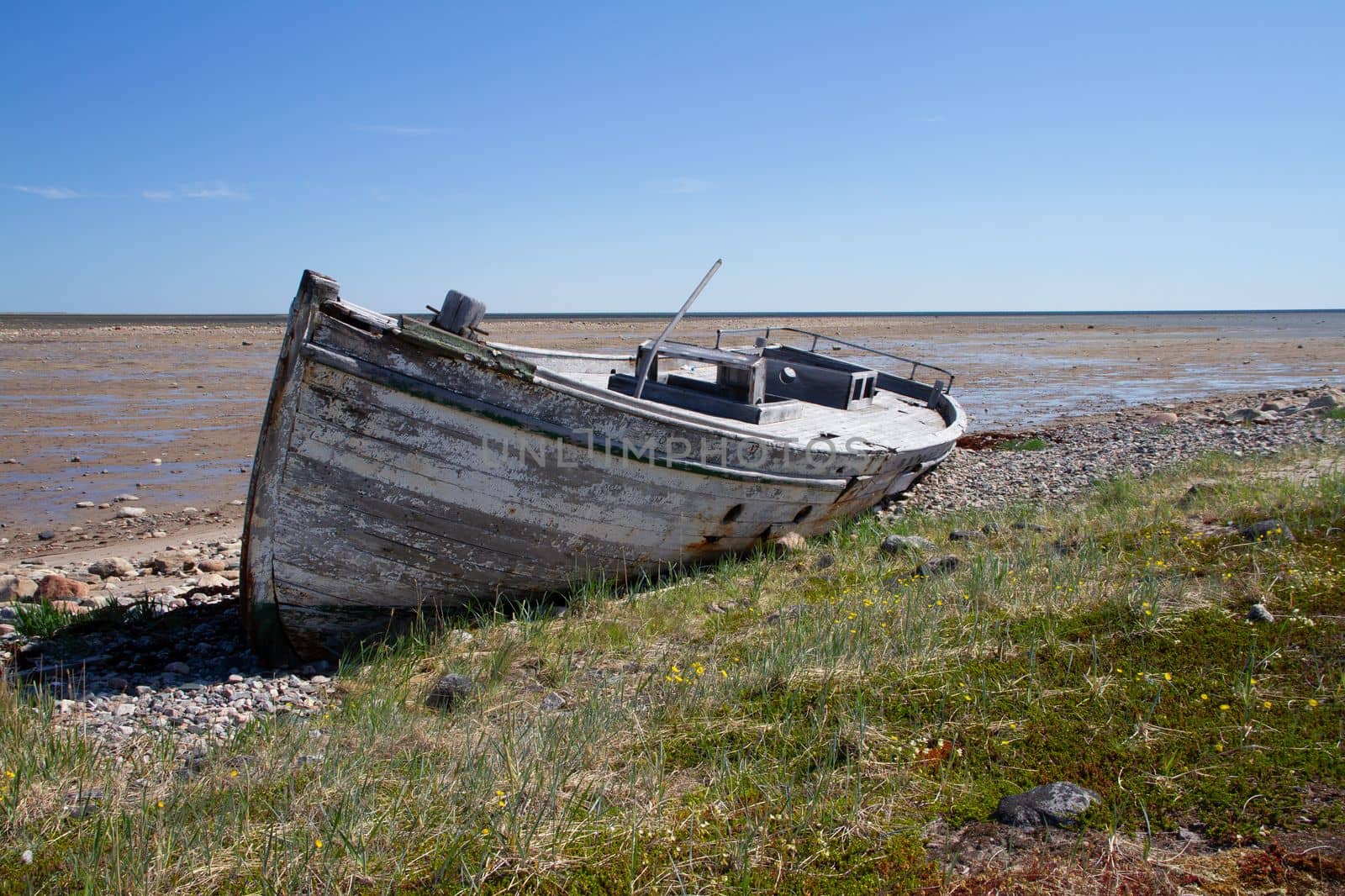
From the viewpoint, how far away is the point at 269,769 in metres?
3.40

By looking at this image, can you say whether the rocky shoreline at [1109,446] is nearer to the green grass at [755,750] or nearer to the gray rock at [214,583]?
the green grass at [755,750]

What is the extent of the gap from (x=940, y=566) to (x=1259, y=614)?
7.07ft

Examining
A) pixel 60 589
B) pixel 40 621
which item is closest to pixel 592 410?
pixel 40 621

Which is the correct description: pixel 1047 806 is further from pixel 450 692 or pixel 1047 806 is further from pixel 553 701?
pixel 450 692

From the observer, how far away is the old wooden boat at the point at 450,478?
500cm

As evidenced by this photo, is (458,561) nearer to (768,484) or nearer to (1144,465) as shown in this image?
(768,484)

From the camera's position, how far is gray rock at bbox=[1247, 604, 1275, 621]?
4426mm

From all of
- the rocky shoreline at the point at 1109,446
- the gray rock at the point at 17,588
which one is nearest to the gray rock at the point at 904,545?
the rocky shoreline at the point at 1109,446

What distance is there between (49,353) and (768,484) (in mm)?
28916

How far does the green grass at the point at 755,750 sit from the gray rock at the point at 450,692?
0.26ft

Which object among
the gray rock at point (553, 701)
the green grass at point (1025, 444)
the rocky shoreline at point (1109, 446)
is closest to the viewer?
the gray rock at point (553, 701)

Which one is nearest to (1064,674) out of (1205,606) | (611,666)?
(1205,606)

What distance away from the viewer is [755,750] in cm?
354

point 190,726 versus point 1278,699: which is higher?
point 1278,699
